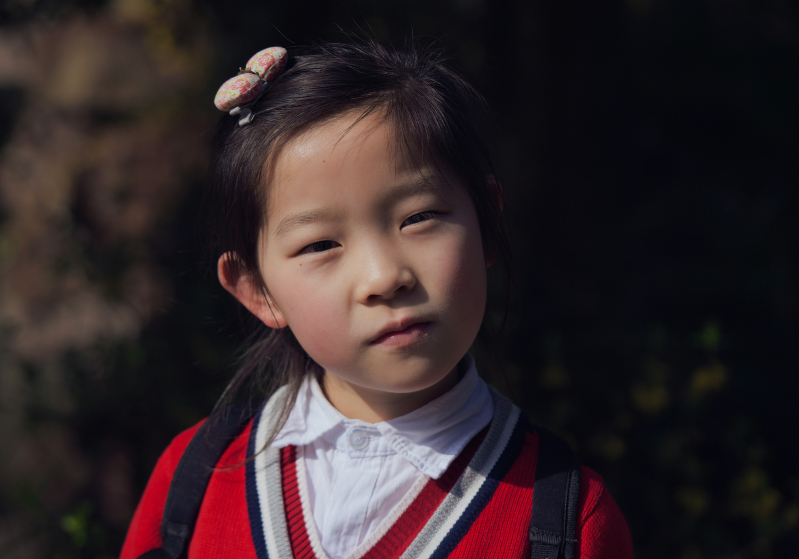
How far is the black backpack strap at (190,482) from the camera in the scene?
1.29m

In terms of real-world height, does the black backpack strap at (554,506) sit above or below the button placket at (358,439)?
below

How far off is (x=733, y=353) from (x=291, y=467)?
2200mm

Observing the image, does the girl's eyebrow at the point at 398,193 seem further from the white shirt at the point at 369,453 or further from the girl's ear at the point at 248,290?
the white shirt at the point at 369,453

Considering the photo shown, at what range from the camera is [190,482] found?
132cm

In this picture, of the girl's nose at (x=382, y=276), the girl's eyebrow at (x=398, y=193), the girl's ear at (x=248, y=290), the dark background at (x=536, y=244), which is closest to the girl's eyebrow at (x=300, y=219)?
the girl's eyebrow at (x=398, y=193)

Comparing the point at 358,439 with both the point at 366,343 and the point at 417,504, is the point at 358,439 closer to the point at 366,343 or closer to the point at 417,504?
the point at 417,504

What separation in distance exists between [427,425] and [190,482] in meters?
0.51

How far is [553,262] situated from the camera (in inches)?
103

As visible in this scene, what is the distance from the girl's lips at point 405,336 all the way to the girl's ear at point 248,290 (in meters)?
0.31

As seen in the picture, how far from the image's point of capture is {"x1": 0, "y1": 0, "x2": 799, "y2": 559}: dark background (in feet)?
7.62

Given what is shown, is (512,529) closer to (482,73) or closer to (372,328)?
(372,328)

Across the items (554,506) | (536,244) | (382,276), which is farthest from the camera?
(536,244)

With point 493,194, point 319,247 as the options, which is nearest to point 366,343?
point 319,247

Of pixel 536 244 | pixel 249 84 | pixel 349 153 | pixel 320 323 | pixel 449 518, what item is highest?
pixel 249 84
